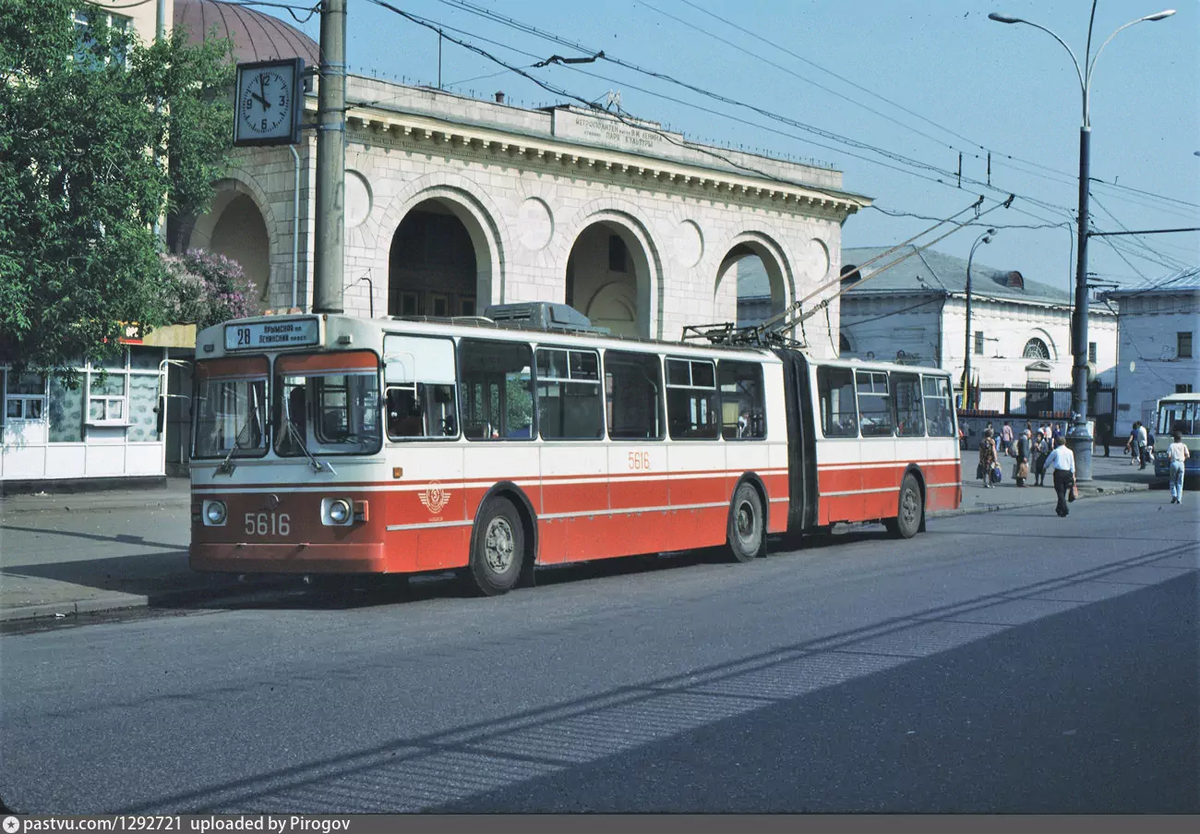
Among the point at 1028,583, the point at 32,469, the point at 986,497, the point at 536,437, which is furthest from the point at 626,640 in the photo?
the point at 986,497

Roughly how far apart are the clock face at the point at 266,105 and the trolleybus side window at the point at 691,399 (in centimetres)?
516

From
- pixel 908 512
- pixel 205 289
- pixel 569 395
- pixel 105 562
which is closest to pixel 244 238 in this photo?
pixel 205 289

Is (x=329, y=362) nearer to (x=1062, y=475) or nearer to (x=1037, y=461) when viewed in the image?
(x=1062, y=475)

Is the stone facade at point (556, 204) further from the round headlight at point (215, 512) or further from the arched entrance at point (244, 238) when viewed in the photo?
the round headlight at point (215, 512)

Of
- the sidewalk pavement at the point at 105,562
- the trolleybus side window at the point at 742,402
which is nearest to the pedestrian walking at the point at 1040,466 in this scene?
the trolleybus side window at the point at 742,402

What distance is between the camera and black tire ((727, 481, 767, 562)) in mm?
18344

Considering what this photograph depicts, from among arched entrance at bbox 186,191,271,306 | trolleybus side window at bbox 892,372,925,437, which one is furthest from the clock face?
arched entrance at bbox 186,191,271,306

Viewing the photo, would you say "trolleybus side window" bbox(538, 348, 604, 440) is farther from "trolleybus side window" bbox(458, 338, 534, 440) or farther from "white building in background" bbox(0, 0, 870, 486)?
"white building in background" bbox(0, 0, 870, 486)

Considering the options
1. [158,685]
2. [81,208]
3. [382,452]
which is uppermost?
[81,208]

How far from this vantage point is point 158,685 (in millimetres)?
8742

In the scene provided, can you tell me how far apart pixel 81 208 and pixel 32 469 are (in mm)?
8743

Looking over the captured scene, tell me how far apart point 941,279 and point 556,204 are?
4458 cm

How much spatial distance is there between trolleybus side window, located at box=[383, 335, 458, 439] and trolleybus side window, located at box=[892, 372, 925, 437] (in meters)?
10.4

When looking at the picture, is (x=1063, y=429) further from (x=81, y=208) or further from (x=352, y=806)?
(x=352, y=806)
